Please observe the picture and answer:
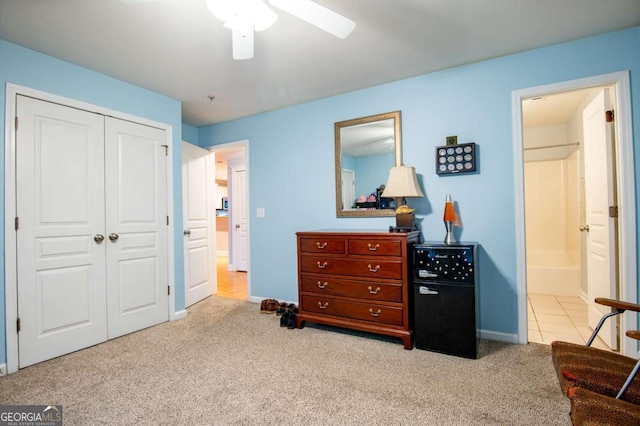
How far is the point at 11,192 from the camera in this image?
2.23 metres

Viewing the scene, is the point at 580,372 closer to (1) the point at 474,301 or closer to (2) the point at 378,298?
(1) the point at 474,301

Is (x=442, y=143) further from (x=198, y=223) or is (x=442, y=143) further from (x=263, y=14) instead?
(x=198, y=223)

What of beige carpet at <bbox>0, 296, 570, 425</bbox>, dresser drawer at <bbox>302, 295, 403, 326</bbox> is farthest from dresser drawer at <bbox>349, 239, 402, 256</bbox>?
beige carpet at <bbox>0, 296, 570, 425</bbox>

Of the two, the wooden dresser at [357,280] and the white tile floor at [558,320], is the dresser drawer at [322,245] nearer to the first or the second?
the wooden dresser at [357,280]

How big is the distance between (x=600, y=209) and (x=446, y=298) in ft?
5.03

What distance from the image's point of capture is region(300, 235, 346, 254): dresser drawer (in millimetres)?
2761

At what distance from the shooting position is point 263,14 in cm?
165

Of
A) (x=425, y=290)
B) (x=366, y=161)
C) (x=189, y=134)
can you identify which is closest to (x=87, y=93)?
(x=189, y=134)

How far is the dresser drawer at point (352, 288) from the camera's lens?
252cm

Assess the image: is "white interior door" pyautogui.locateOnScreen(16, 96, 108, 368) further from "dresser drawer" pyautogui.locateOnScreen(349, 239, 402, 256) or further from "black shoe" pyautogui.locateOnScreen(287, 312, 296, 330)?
"dresser drawer" pyautogui.locateOnScreen(349, 239, 402, 256)

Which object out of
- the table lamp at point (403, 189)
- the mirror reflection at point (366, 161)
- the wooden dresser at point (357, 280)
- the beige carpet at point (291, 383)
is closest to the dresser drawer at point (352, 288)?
the wooden dresser at point (357, 280)

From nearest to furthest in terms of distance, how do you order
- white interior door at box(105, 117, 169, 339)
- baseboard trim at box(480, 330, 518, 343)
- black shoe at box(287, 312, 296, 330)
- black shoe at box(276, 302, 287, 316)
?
baseboard trim at box(480, 330, 518, 343) → white interior door at box(105, 117, 169, 339) → black shoe at box(287, 312, 296, 330) → black shoe at box(276, 302, 287, 316)

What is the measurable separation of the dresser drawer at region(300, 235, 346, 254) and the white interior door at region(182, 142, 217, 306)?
1.65m

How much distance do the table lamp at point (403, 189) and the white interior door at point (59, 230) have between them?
103 inches
